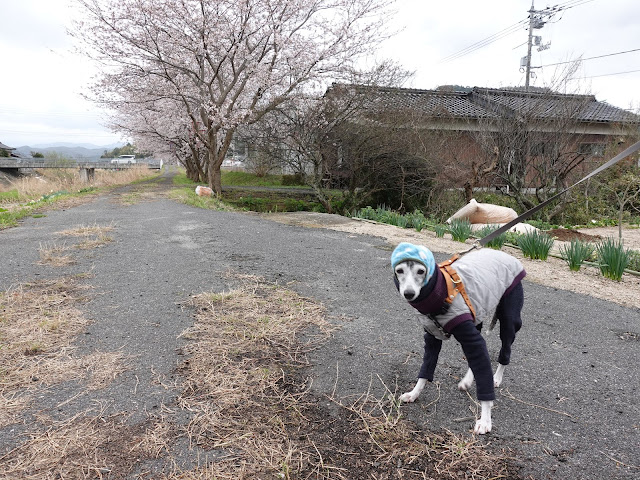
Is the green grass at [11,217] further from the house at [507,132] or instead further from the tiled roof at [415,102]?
the tiled roof at [415,102]

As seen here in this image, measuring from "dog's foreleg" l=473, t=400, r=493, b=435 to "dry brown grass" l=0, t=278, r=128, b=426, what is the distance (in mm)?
2095

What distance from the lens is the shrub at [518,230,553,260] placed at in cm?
602

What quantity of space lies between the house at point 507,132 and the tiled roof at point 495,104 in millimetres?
26

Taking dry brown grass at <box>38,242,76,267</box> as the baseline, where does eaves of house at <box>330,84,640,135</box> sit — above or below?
above

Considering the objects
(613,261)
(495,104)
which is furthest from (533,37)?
(613,261)

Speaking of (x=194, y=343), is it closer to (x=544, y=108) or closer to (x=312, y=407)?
(x=312, y=407)

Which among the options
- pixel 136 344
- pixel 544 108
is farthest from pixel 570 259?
pixel 544 108

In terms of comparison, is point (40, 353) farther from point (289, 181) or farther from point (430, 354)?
point (289, 181)

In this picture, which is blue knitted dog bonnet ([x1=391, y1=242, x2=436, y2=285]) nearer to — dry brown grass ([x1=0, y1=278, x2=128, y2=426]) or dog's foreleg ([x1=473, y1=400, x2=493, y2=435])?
dog's foreleg ([x1=473, y1=400, x2=493, y2=435])

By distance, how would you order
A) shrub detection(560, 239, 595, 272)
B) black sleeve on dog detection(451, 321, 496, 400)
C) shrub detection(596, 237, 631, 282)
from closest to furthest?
black sleeve on dog detection(451, 321, 496, 400)
shrub detection(596, 237, 631, 282)
shrub detection(560, 239, 595, 272)

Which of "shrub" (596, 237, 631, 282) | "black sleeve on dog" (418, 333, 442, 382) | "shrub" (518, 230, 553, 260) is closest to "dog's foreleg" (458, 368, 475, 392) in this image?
"black sleeve on dog" (418, 333, 442, 382)

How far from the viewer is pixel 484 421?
2.11m

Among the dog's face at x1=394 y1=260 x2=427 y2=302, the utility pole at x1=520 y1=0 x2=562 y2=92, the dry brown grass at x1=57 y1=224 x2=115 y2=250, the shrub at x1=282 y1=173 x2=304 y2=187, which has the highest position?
the utility pole at x1=520 y1=0 x2=562 y2=92

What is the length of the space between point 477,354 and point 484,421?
38 cm
